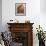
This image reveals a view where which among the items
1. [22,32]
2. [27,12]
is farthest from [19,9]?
Result: [22,32]

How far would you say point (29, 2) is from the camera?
610 cm

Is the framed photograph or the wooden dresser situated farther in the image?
the framed photograph

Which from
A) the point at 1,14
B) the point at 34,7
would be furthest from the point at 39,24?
the point at 1,14

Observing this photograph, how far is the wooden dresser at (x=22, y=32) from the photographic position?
5.85 meters

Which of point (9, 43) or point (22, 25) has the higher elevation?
point (22, 25)

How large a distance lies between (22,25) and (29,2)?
1036 mm

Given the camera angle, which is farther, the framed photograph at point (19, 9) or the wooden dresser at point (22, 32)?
the framed photograph at point (19, 9)

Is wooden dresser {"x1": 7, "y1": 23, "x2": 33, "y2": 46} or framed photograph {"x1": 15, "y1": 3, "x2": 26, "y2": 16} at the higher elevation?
framed photograph {"x1": 15, "y1": 3, "x2": 26, "y2": 16}

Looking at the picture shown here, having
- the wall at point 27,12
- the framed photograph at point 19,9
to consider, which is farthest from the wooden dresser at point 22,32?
the framed photograph at point 19,9

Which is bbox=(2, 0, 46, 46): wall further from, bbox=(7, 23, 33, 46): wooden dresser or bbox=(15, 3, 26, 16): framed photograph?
bbox=(7, 23, 33, 46): wooden dresser

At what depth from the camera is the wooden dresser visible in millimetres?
5852

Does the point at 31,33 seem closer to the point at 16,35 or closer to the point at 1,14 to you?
the point at 16,35

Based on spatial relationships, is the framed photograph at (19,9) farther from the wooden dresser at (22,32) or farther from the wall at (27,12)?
the wooden dresser at (22,32)

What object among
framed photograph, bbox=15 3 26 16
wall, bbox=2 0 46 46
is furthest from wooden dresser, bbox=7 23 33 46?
framed photograph, bbox=15 3 26 16
